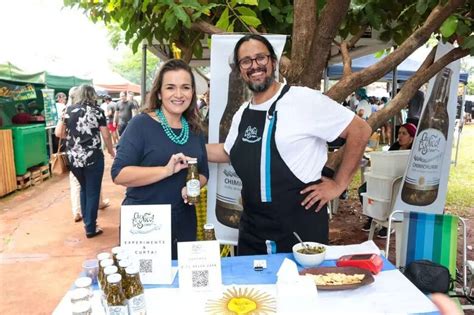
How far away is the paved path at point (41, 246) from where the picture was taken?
3.69 metres

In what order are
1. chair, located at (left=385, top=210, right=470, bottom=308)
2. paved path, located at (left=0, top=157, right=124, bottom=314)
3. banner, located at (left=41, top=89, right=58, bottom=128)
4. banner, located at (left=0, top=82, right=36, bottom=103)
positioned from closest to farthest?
chair, located at (left=385, top=210, right=470, bottom=308) → paved path, located at (left=0, top=157, right=124, bottom=314) → banner, located at (left=0, top=82, right=36, bottom=103) → banner, located at (left=41, top=89, right=58, bottom=128)

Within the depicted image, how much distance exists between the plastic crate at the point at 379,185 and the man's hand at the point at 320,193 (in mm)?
2085

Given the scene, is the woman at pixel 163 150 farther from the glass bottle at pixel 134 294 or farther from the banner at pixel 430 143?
the banner at pixel 430 143

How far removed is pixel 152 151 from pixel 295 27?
4.37 ft

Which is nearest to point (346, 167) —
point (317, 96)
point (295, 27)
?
point (317, 96)

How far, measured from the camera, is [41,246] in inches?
196

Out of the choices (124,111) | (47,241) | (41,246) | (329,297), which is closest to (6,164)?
(47,241)

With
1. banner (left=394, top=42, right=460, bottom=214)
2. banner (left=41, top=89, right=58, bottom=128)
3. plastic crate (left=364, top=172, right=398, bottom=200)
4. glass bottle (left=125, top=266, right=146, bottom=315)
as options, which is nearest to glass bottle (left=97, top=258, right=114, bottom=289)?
glass bottle (left=125, top=266, right=146, bottom=315)

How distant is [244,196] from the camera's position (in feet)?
7.62

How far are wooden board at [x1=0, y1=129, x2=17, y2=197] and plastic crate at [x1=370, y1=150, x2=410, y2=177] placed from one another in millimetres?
6184

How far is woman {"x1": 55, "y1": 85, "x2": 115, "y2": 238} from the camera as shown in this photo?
511 cm

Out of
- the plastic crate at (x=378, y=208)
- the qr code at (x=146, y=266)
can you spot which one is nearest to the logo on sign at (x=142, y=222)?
the qr code at (x=146, y=266)

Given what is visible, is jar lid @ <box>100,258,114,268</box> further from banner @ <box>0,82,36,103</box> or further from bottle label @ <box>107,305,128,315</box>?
banner @ <box>0,82,36,103</box>

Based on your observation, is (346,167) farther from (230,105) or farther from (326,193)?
(230,105)
